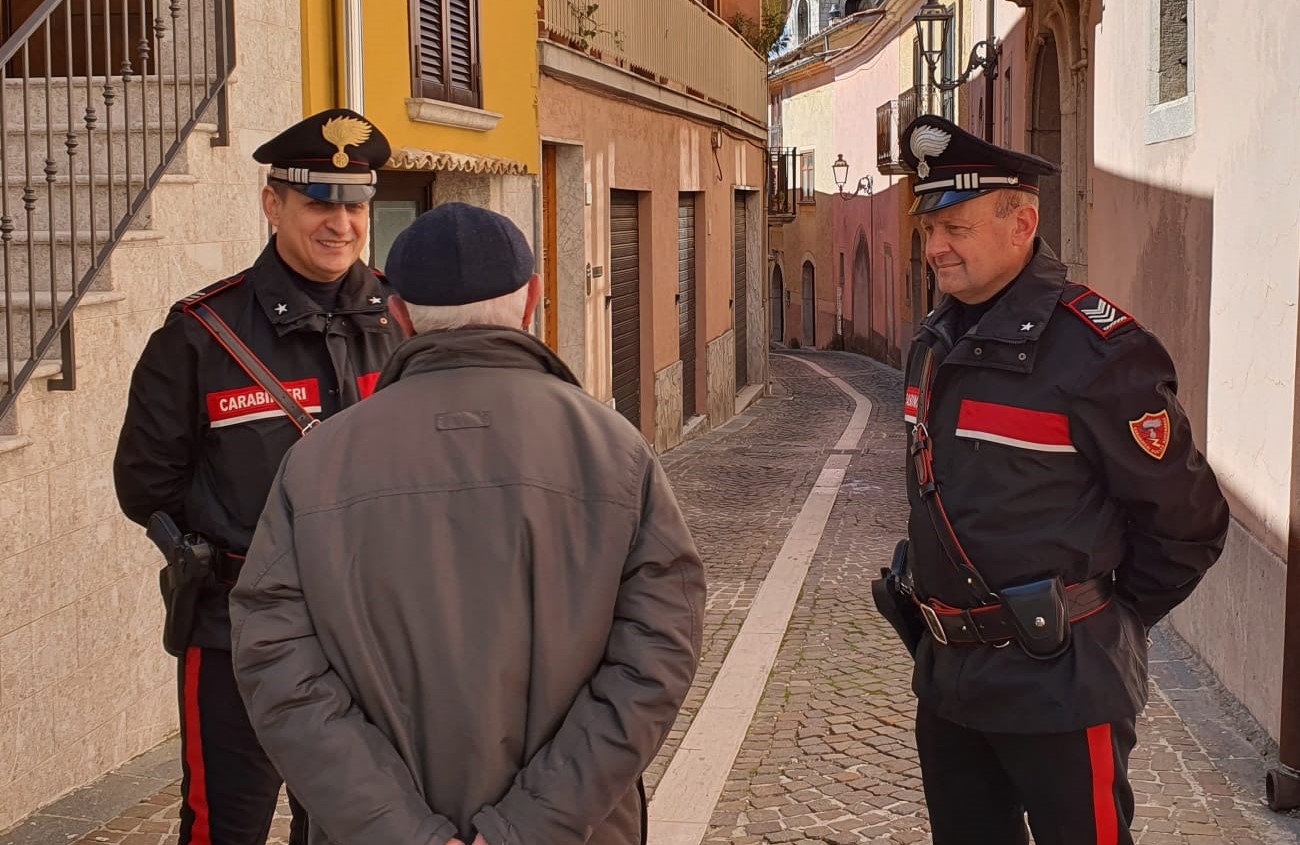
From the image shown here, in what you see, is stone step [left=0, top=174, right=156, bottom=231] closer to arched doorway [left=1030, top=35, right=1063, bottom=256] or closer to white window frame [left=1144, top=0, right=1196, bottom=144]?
white window frame [left=1144, top=0, right=1196, bottom=144]

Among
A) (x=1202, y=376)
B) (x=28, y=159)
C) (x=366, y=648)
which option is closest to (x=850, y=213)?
(x=1202, y=376)

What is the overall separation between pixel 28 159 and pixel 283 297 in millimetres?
1862

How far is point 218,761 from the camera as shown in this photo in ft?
11.6

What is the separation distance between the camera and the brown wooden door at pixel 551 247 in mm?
13180

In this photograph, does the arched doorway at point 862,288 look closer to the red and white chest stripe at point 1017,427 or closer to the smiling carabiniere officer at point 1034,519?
the smiling carabiniere officer at point 1034,519

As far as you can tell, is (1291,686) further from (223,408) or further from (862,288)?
(862,288)

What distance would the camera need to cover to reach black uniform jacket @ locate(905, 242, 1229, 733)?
331 centimetres

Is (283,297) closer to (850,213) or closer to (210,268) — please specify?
(210,268)

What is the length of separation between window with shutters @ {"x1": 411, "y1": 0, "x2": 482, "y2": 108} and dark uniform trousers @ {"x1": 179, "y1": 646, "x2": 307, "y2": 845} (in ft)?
21.0

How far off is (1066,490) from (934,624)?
0.42 m

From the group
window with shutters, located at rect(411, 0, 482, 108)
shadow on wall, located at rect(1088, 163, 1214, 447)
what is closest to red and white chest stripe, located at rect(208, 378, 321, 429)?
shadow on wall, located at rect(1088, 163, 1214, 447)

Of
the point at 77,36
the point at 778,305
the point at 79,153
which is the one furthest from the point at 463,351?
the point at 778,305

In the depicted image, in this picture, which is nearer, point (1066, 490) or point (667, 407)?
point (1066, 490)

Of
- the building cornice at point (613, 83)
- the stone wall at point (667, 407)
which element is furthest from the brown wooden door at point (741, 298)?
the stone wall at point (667, 407)
